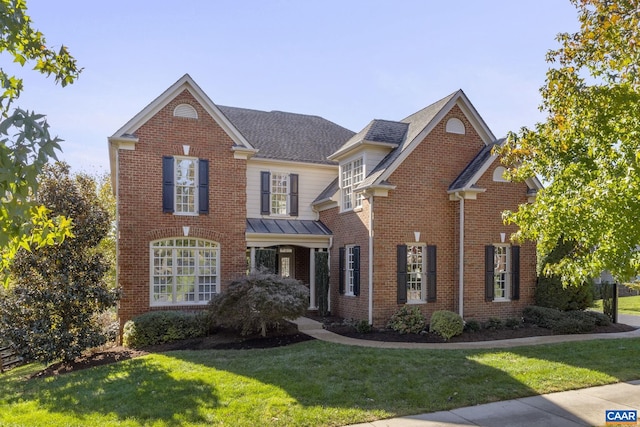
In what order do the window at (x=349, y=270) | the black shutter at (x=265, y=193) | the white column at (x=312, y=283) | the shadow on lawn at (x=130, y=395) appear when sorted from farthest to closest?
the black shutter at (x=265, y=193), the white column at (x=312, y=283), the window at (x=349, y=270), the shadow on lawn at (x=130, y=395)

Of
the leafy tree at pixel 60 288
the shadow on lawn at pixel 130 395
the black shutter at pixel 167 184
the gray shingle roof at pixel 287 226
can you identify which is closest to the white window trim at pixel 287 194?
the gray shingle roof at pixel 287 226

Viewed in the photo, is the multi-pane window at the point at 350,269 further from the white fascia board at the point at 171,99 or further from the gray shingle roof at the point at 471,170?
the white fascia board at the point at 171,99

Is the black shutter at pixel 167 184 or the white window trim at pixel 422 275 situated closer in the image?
the black shutter at pixel 167 184

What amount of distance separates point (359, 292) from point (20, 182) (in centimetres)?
1291

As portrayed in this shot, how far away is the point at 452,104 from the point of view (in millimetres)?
16000

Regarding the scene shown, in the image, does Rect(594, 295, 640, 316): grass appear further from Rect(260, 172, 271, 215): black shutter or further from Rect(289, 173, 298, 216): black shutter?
Rect(260, 172, 271, 215): black shutter

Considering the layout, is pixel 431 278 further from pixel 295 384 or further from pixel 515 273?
pixel 295 384

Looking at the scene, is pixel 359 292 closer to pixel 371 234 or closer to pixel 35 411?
pixel 371 234

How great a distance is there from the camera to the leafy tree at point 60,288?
37.1 feet

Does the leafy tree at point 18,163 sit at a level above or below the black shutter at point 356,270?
above

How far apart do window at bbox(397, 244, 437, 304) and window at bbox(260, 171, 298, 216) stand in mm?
5230

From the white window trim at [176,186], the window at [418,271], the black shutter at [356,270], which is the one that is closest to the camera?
the window at [418,271]

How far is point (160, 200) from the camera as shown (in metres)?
15.1

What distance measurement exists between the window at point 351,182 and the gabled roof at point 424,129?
0.80 meters
